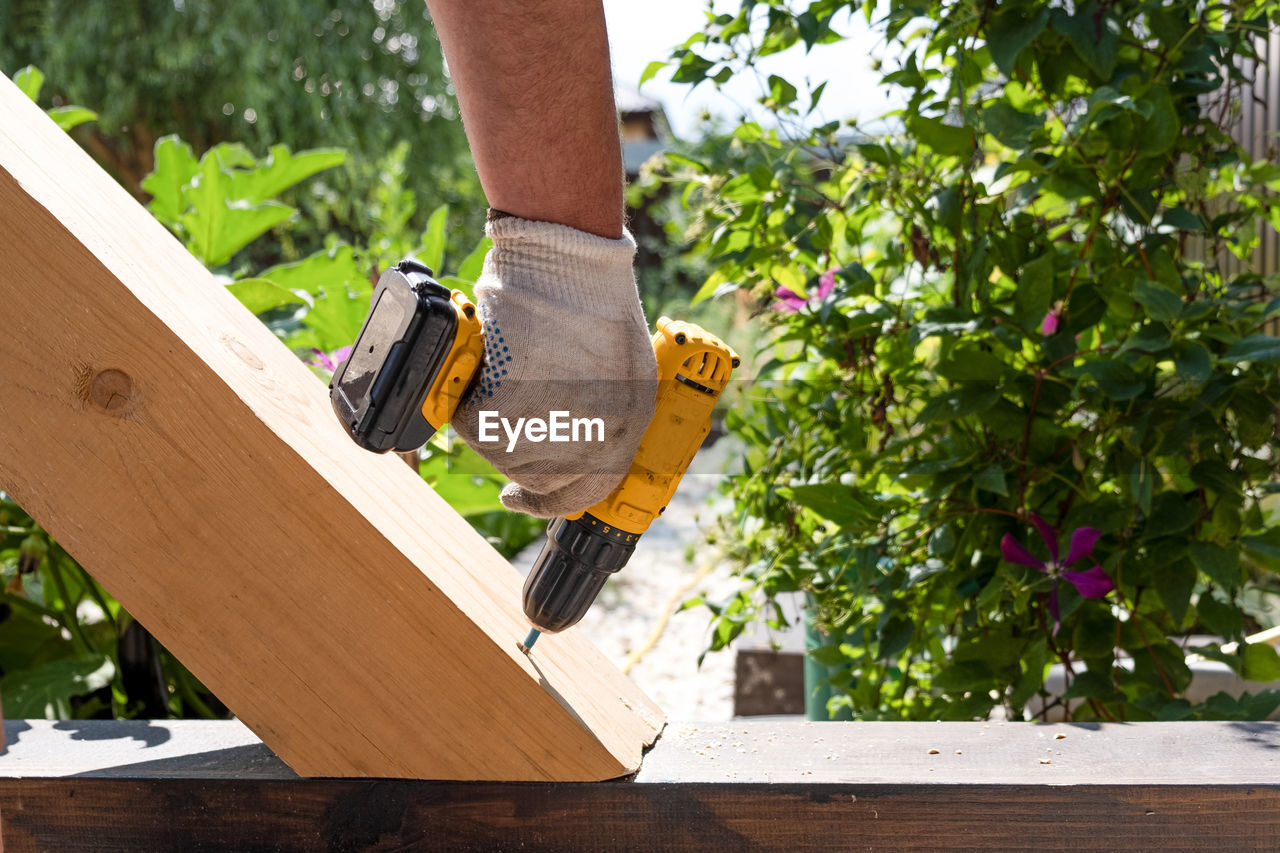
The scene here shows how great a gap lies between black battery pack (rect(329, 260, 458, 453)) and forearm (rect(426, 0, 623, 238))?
9cm

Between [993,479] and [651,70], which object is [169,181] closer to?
[651,70]

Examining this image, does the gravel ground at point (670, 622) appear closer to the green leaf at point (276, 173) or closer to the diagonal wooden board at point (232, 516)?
the green leaf at point (276, 173)

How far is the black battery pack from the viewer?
28.1 inches

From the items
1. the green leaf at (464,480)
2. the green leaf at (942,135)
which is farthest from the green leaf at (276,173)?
the green leaf at (942,135)

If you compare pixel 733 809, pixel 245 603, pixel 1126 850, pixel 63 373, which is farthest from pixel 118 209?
pixel 1126 850

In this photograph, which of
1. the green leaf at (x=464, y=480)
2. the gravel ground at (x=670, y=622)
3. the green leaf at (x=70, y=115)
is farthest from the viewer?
the gravel ground at (x=670, y=622)

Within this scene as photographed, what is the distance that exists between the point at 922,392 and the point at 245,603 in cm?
87

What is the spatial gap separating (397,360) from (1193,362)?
802 mm

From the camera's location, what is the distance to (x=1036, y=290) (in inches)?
44.7

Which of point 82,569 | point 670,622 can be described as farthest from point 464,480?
point 670,622

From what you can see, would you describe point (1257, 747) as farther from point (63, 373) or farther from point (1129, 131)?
point (63, 373)

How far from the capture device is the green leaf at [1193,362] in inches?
40.4

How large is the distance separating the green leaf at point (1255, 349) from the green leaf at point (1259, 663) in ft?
1.12

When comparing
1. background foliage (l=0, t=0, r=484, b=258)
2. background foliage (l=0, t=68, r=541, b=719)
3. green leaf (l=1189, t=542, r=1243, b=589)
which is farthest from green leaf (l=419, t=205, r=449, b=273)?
background foliage (l=0, t=0, r=484, b=258)
